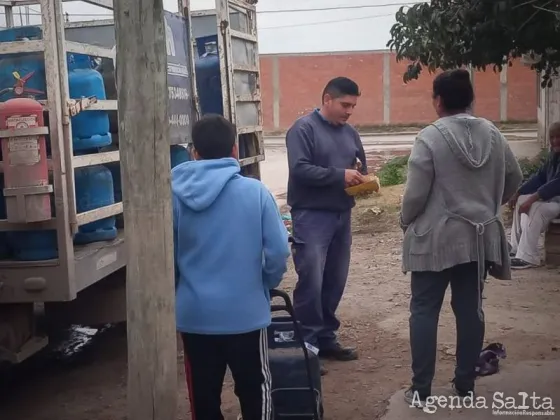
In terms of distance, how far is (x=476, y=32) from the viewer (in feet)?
Answer: 20.2

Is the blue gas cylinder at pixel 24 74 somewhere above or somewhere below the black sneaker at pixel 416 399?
above

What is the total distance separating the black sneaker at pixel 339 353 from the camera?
543 centimetres

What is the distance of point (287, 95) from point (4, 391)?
1469 inches

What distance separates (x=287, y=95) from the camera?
41.8 meters

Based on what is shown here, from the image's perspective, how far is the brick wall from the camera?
1503 inches

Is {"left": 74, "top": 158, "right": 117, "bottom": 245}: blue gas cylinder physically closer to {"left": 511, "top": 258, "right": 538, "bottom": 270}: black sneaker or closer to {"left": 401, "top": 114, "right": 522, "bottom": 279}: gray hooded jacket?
{"left": 401, "top": 114, "right": 522, "bottom": 279}: gray hooded jacket

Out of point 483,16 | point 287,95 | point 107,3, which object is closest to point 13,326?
point 107,3

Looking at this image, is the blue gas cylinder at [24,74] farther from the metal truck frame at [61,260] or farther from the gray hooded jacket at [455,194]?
the gray hooded jacket at [455,194]

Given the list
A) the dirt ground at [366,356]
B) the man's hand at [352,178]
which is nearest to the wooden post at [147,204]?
the dirt ground at [366,356]

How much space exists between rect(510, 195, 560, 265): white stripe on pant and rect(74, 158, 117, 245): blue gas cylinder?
442cm

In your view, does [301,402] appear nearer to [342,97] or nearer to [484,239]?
[484,239]

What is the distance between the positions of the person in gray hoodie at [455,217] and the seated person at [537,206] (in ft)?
11.5

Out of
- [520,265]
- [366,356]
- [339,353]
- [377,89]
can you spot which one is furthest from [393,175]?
[377,89]

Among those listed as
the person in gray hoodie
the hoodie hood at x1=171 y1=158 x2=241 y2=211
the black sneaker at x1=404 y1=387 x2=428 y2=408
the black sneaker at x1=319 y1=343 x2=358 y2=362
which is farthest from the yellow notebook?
the hoodie hood at x1=171 y1=158 x2=241 y2=211
